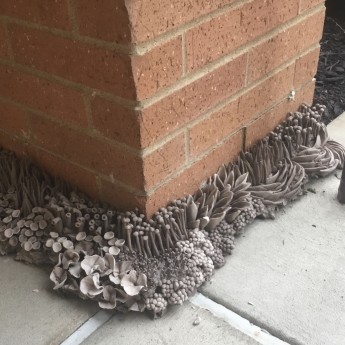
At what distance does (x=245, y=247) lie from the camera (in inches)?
55.2

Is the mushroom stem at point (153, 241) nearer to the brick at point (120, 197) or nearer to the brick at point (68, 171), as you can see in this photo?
the brick at point (120, 197)

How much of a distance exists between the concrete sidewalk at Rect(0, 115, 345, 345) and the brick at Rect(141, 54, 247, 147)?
0.38 metres

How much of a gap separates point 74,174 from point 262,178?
547 mm

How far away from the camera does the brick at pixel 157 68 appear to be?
1.14 m

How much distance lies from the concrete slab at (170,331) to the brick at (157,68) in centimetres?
51

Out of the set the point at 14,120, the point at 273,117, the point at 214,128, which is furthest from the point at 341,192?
the point at 14,120

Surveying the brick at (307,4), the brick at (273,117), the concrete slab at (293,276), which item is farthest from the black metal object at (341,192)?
the brick at (307,4)

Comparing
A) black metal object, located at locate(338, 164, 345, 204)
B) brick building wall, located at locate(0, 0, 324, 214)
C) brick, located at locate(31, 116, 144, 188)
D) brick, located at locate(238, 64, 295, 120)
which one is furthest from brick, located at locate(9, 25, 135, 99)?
black metal object, located at locate(338, 164, 345, 204)

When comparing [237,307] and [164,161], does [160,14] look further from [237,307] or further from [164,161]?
[237,307]

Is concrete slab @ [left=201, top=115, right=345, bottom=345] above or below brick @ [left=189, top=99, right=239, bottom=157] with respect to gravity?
below

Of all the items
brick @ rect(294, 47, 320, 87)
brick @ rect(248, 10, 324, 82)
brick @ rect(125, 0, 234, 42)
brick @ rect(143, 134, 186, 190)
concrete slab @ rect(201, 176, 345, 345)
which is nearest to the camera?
brick @ rect(125, 0, 234, 42)

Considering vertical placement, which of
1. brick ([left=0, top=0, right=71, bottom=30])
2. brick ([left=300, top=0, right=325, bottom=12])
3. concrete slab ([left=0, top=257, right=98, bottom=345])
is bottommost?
concrete slab ([left=0, top=257, right=98, bottom=345])

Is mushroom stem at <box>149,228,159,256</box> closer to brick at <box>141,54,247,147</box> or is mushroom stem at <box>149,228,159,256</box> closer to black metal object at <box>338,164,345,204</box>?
brick at <box>141,54,247,147</box>

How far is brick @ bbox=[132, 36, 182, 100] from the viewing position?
1136mm
